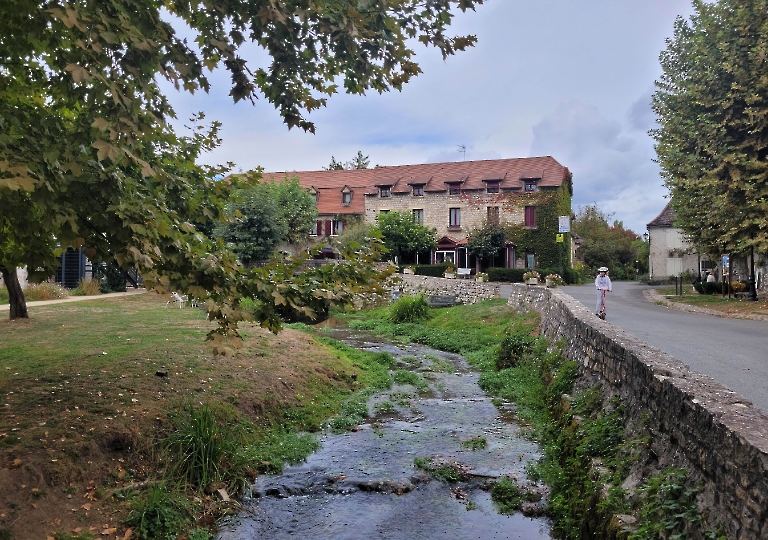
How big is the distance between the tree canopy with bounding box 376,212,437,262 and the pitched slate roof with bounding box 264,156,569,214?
11.4 feet

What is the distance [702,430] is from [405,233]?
4098 cm

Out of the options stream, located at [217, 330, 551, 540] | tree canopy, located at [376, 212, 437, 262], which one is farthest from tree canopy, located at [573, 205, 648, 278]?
stream, located at [217, 330, 551, 540]

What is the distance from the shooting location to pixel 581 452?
6.09m

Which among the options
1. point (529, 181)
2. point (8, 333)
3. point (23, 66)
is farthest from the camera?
point (529, 181)

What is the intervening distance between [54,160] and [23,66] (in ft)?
6.30

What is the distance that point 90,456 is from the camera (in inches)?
237

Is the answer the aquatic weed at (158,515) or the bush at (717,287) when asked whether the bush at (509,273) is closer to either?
the bush at (717,287)

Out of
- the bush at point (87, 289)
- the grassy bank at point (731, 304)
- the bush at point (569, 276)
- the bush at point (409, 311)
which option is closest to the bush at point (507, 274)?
the bush at point (569, 276)

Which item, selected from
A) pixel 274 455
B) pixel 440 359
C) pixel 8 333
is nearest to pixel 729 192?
pixel 440 359

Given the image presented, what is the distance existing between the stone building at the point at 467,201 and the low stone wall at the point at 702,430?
37388mm

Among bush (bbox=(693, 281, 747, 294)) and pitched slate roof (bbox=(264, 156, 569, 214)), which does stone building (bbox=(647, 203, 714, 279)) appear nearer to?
pitched slate roof (bbox=(264, 156, 569, 214))

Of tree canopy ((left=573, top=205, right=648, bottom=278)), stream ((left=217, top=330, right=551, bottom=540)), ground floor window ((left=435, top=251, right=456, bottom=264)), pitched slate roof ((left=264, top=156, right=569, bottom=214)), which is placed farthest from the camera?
tree canopy ((left=573, top=205, right=648, bottom=278))

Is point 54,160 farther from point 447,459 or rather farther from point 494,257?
point 494,257

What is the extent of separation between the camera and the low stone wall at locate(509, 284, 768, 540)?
3.08 m
